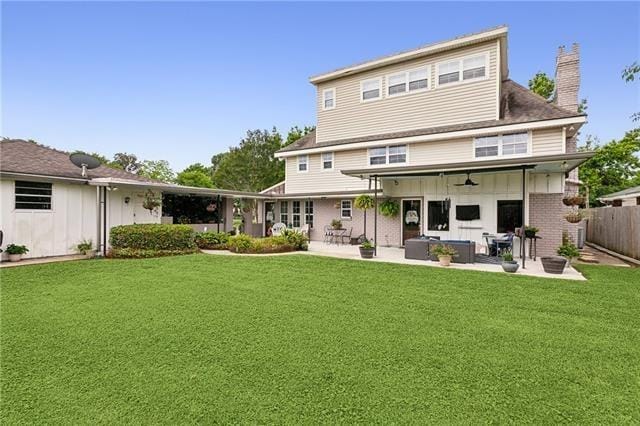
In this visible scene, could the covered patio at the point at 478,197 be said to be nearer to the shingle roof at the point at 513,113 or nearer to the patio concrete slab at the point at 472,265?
the patio concrete slab at the point at 472,265

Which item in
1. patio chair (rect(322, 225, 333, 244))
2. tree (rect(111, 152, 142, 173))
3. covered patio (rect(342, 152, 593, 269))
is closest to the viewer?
covered patio (rect(342, 152, 593, 269))

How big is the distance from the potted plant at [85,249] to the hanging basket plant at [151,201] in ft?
8.09

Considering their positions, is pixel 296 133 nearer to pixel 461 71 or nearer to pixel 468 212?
pixel 461 71

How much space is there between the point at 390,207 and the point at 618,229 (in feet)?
29.6

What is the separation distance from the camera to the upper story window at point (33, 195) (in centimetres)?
968

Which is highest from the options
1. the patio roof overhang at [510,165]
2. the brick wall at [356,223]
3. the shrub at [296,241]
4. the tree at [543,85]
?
the tree at [543,85]

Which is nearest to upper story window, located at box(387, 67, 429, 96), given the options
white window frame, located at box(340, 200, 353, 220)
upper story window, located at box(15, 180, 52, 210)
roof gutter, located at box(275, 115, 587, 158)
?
roof gutter, located at box(275, 115, 587, 158)

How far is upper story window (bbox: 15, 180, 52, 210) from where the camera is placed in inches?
381

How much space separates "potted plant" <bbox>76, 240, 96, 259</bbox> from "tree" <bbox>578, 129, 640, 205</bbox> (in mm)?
33632

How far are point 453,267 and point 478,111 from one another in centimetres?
710

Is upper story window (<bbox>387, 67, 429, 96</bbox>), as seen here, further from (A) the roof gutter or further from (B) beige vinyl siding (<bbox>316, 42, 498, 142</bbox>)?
(A) the roof gutter

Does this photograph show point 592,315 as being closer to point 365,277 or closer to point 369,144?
point 365,277

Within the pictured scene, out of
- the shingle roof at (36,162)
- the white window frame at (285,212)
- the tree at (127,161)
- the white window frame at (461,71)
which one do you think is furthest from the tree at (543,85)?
the tree at (127,161)

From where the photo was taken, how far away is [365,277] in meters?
7.88
